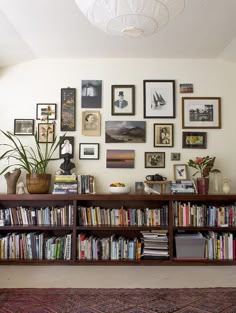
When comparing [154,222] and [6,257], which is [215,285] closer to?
[154,222]

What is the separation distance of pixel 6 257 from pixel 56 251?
0.53 metres

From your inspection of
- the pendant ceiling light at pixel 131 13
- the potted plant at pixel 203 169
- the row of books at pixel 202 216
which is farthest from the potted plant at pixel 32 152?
the pendant ceiling light at pixel 131 13

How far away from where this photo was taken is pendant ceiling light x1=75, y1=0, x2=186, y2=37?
1379 millimetres

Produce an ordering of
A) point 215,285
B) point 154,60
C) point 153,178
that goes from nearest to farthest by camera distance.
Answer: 1. point 215,285
2. point 153,178
3. point 154,60

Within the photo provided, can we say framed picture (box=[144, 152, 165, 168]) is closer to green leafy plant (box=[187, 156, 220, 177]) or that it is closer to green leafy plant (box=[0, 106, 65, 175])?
green leafy plant (box=[187, 156, 220, 177])

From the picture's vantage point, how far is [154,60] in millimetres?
3367

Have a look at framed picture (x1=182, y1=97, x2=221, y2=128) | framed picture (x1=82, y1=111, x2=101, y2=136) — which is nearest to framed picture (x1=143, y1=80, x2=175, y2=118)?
framed picture (x1=182, y1=97, x2=221, y2=128)

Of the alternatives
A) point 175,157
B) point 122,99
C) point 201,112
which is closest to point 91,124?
point 122,99

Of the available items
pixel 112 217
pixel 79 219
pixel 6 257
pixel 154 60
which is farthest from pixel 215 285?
pixel 154 60

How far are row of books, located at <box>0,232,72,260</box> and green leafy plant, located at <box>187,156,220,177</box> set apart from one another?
1.56 meters

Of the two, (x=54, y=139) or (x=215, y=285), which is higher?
(x=54, y=139)

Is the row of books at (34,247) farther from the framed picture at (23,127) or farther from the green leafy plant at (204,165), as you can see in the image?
the green leafy plant at (204,165)

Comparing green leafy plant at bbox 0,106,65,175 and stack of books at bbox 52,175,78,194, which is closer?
stack of books at bbox 52,175,78,194

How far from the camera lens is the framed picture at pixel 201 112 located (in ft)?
10.9
